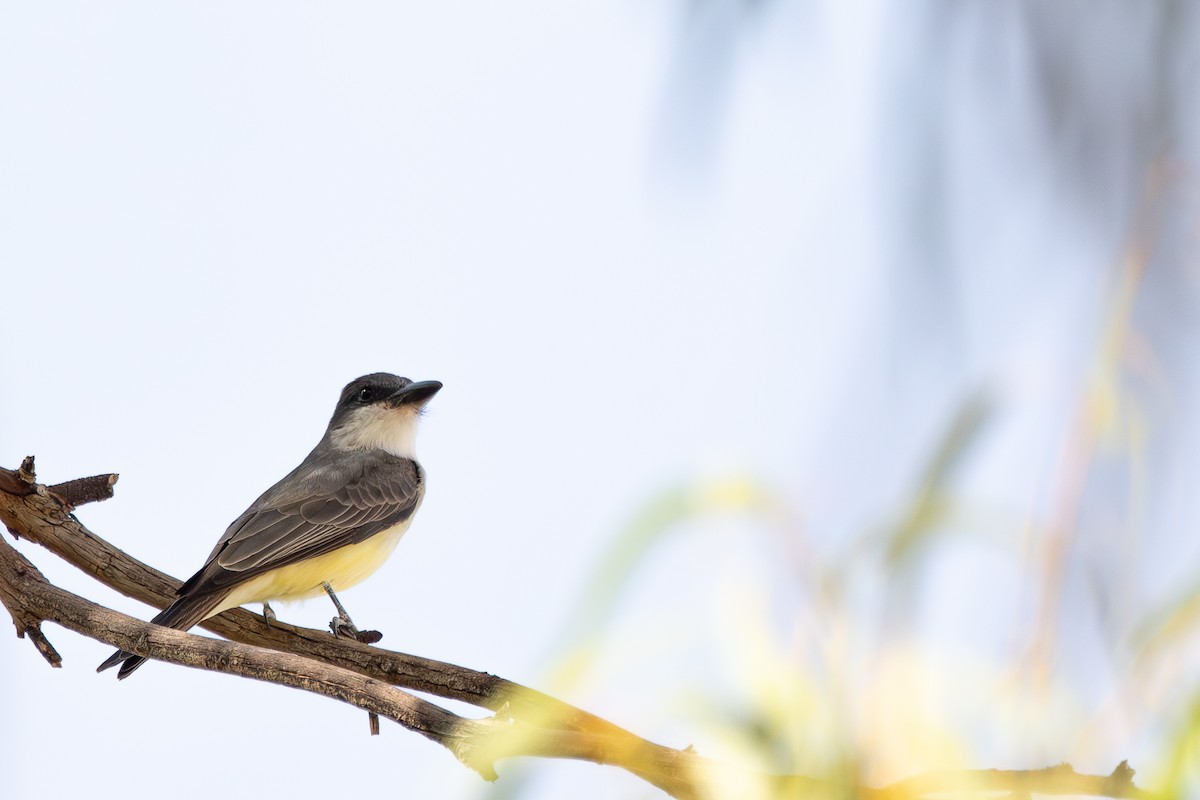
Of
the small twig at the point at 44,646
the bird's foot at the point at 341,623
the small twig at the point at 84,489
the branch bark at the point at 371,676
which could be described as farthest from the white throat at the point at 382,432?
the small twig at the point at 44,646

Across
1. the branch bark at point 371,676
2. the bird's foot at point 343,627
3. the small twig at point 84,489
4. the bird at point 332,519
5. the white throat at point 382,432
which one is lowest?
the branch bark at point 371,676

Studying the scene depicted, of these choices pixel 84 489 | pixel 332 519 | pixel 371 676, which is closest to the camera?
pixel 371 676

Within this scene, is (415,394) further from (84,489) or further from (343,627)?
(84,489)

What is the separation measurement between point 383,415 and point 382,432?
7cm

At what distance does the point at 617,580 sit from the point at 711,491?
125mm

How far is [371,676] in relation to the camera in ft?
8.45

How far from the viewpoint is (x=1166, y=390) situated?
2.55 feet

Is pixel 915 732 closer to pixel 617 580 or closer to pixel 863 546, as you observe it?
pixel 863 546

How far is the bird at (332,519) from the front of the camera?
332cm

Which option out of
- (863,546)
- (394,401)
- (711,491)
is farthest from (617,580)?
(394,401)

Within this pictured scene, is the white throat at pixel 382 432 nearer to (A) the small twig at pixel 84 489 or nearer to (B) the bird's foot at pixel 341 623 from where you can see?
(B) the bird's foot at pixel 341 623

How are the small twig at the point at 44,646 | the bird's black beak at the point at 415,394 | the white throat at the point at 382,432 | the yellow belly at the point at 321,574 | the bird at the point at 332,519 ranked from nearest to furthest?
the small twig at the point at 44,646
the bird at the point at 332,519
the yellow belly at the point at 321,574
the bird's black beak at the point at 415,394
the white throat at the point at 382,432

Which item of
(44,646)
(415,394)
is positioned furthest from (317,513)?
(44,646)

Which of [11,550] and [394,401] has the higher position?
[394,401]
